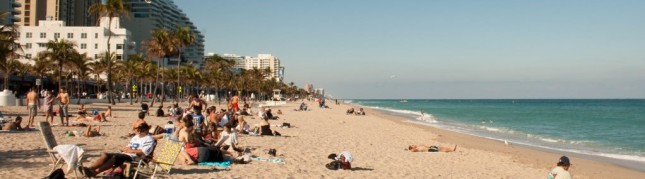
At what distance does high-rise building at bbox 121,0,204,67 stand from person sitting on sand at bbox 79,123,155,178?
108432mm

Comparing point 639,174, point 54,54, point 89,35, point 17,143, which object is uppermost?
point 89,35

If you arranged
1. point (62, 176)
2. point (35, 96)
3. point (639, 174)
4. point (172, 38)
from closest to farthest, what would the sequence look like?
1. point (62, 176)
2. point (639, 174)
3. point (35, 96)
4. point (172, 38)

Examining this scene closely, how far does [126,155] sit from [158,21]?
5720 inches

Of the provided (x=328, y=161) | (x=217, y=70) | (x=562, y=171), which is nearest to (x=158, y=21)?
(x=217, y=70)

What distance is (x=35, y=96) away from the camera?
18.7m

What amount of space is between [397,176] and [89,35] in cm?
8871

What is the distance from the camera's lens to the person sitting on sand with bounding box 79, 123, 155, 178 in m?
7.74

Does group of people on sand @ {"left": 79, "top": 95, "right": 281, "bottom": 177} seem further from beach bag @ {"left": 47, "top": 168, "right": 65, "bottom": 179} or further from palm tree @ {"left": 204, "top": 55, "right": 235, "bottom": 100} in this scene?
palm tree @ {"left": 204, "top": 55, "right": 235, "bottom": 100}

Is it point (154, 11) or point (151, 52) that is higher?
point (154, 11)

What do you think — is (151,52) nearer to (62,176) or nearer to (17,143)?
(17,143)

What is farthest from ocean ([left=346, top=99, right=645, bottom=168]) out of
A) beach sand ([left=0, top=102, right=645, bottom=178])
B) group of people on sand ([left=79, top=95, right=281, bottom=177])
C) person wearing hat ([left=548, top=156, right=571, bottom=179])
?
group of people on sand ([left=79, top=95, right=281, bottom=177])

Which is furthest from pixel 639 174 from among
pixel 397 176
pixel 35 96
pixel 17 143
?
pixel 35 96

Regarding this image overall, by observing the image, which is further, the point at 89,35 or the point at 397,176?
the point at 89,35

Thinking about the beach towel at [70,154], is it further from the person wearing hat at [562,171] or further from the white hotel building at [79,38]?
the white hotel building at [79,38]
